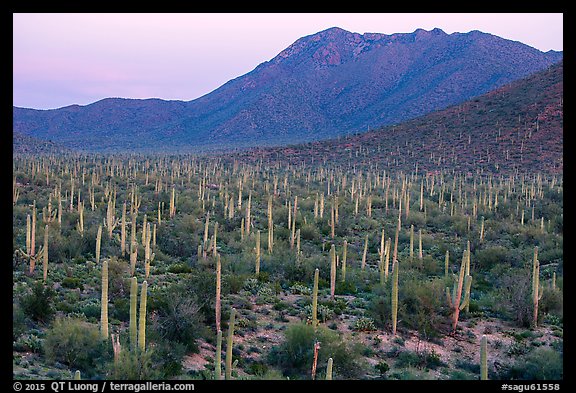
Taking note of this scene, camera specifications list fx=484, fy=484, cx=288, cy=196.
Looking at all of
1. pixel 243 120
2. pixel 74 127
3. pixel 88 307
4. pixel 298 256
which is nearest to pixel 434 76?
pixel 243 120

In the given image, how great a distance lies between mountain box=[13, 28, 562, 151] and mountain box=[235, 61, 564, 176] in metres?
31.6

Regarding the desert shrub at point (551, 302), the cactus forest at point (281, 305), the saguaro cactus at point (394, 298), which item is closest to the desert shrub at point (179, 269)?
the cactus forest at point (281, 305)

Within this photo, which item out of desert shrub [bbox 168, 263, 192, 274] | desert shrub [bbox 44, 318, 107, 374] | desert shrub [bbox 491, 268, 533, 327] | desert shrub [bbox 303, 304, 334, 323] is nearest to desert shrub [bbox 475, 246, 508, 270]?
desert shrub [bbox 491, 268, 533, 327]

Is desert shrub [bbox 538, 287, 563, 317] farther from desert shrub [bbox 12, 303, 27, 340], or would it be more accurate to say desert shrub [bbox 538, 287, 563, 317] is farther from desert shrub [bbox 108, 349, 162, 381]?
desert shrub [bbox 12, 303, 27, 340]

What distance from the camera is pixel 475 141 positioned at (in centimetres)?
5534

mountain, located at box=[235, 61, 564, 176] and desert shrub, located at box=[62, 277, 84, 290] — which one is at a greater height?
mountain, located at box=[235, 61, 564, 176]

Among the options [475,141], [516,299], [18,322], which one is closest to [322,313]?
[516,299]

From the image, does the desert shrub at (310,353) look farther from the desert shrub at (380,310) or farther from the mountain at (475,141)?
the mountain at (475,141)

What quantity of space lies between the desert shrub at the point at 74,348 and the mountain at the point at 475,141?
44.7 metres

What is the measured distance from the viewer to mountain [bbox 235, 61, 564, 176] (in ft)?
162

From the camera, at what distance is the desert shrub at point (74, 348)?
8602 mm
